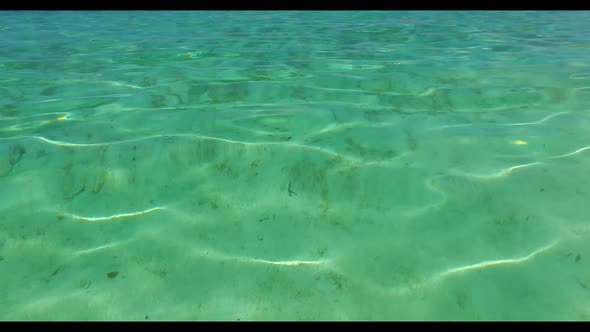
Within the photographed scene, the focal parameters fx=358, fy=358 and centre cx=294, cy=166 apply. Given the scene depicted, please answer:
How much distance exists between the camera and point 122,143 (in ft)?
6.93

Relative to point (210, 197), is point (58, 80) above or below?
above

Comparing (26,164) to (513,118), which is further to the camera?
(513,118)

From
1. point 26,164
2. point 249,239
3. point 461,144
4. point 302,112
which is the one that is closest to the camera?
point 249,239

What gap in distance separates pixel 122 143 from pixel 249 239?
112 centimetres

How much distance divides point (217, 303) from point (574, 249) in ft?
4.46

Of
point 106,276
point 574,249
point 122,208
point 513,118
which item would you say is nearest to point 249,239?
point 106,276

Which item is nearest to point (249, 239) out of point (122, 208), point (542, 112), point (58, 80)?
→ point (122, 208)

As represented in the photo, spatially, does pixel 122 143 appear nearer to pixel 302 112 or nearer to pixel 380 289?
pixel 302 112

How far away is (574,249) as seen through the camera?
1381 mm

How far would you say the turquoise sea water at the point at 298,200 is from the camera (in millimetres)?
1239

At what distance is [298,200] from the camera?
171cm

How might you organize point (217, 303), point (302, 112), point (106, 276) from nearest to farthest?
point (217, 303), point (106, 276), point (302, 112)

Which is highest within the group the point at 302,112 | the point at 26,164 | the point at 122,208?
the point at 302,112

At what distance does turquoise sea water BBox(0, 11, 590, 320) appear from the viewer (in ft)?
4.07
